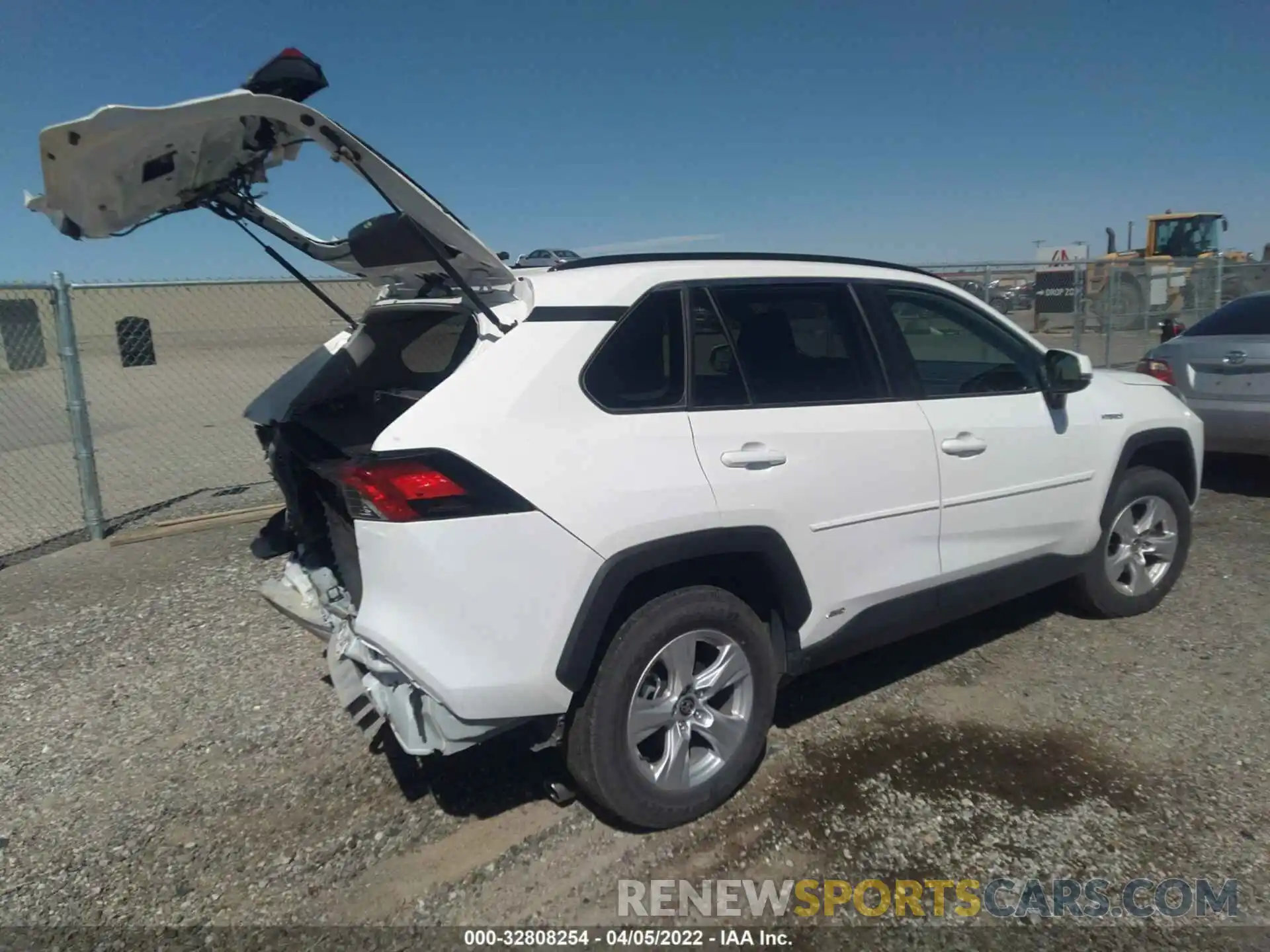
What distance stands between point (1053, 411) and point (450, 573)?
2.91 m

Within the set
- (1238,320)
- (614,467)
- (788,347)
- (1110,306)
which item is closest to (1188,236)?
(1110,306)

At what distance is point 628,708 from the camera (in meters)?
2.94

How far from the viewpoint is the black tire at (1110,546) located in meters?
4.56

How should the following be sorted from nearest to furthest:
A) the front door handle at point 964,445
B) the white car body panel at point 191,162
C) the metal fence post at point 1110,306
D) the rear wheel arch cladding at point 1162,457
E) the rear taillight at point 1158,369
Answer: the white car body panel at point 191,162 < the front door handle at point 964,445 < the rear wheel arch cladding at point 1162,457 < the rear taillight at point 1158,369 < the metal fence post at point 1110,306

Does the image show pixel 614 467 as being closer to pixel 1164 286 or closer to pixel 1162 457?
pixel 1162 457

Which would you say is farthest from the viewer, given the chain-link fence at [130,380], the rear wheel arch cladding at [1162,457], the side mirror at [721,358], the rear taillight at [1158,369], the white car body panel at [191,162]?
the rear taillight at [1158,369]

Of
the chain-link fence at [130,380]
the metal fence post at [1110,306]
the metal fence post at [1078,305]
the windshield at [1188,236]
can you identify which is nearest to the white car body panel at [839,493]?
the chain-link fence at [130,380]

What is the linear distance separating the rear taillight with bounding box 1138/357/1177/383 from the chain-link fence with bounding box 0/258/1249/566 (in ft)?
5.51

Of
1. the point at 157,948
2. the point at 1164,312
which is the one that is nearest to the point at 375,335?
the point at 157,948

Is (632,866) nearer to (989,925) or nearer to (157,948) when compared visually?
(989,925)

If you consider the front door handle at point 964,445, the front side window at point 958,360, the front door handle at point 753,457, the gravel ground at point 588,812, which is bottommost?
the gravel ground at point 588,812

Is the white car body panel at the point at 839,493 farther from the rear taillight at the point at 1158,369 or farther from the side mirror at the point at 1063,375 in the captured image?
the rear taillight at the point at 1158,369

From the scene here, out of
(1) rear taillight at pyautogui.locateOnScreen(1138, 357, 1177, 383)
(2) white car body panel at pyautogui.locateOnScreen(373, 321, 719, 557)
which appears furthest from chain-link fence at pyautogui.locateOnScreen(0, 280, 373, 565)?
(1) rear taillight at pyautogui.locateOnScreen(1138, 357, 1177, 383)

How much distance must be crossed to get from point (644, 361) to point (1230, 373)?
19.6 ft
